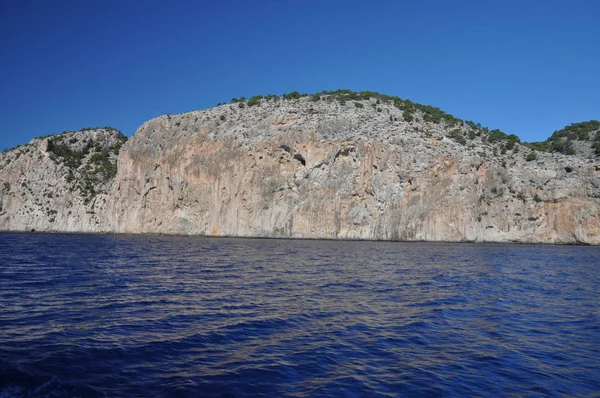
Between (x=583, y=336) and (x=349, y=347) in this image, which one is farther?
(x=583, y=336)

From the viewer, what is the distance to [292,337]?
39.3ft

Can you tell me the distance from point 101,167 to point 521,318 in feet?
355

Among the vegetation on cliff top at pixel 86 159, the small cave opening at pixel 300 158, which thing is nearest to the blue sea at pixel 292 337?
the small cave opening at pixel 300 158

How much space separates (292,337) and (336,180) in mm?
62741

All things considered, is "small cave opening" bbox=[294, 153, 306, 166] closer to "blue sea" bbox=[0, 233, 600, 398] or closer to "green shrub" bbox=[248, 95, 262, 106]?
"green shrub" bbox=[248, 95, 262, 106]

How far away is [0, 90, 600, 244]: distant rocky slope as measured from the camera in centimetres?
6738

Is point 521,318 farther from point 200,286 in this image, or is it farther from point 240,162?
point 240,162

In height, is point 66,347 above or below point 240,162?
below

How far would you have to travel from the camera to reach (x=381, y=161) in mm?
72812

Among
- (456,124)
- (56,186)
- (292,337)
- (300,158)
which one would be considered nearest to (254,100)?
(300,158)

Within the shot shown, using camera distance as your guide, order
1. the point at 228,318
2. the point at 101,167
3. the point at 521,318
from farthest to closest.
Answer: the point at 101,167, the point at 521,318, the point at 228,318

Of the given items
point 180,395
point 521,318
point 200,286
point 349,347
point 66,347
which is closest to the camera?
point 180,395

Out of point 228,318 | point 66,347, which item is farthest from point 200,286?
point 66,347

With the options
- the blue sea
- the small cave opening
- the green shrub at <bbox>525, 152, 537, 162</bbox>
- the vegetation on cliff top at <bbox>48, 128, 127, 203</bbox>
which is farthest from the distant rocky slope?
the blue sea
